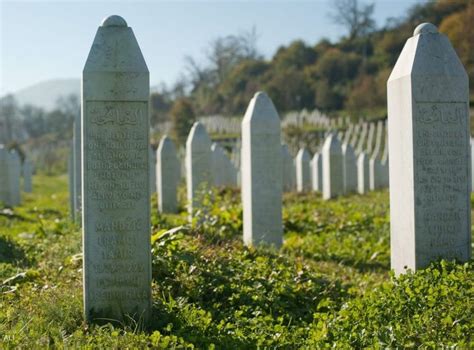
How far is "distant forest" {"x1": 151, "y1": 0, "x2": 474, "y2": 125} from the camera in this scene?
167 ft

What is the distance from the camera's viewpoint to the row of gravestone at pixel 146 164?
17.5ft

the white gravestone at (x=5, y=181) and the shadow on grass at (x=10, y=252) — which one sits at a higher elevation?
the white gravestone at (x=5, y=181)

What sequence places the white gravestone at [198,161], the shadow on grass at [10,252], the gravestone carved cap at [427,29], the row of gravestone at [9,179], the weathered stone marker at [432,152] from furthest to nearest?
the row of gravestone at [9,179] → the white gravestone at [198,161] → the shadow on grass at [10,252] → the gravestone carved cap at [427,29] → the weathered stone marker at [432,152]

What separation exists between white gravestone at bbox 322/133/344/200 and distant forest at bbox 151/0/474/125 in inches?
1114

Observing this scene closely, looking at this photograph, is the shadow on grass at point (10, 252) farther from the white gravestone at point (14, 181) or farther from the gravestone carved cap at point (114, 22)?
the white gravestone at point (14, 181)

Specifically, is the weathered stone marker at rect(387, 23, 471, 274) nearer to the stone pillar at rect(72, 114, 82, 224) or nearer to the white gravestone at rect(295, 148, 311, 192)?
the stone pillar at rect(72, 114, 82, 224)

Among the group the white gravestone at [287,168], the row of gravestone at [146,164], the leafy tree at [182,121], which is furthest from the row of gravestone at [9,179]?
the leafy tree at [182,121]

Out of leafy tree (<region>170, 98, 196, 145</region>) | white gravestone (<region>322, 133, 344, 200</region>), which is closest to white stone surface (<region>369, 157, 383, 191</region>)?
white gravestone (<region>322, 133, 344, 200</region>)

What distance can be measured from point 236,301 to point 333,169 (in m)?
13.3

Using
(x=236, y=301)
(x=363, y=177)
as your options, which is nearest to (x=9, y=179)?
(x=363, y=177)

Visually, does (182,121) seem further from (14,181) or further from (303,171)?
(14,181)

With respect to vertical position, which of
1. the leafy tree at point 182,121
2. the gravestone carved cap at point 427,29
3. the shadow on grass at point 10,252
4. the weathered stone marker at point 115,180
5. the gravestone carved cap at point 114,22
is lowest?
the shadow on grass at point 10,252

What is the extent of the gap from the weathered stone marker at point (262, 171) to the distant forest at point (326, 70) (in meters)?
37.2

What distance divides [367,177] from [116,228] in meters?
18.0
